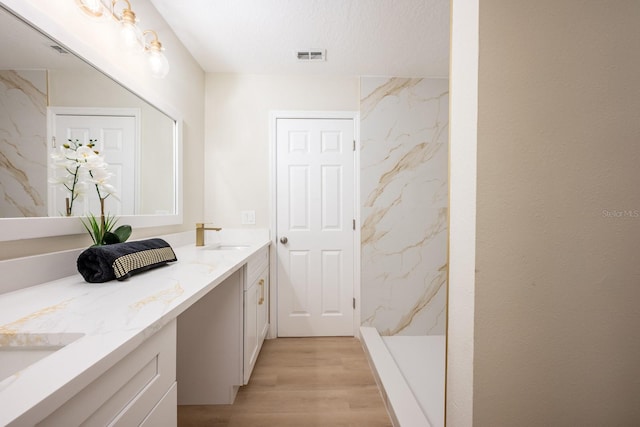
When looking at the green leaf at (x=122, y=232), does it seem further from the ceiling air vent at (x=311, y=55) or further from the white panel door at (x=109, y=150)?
the ceiling air vent at (x=311, y=55)

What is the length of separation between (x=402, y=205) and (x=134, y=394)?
92.7 inches

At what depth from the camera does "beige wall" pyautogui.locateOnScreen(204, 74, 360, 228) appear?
2594 mm

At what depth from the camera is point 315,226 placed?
8.66 ft

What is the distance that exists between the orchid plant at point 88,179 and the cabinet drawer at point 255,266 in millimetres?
697

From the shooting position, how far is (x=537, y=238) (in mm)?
826

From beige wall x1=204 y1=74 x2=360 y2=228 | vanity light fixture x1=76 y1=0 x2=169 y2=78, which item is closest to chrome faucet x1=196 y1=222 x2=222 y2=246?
beige wall x1=204 y1=74 x2=360 y2=228

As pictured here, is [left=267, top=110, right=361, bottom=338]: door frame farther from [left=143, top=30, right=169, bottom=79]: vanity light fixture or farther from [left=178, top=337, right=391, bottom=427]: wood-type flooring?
[left=143, top=30, right=169, bottom=79]: vanity light fixture

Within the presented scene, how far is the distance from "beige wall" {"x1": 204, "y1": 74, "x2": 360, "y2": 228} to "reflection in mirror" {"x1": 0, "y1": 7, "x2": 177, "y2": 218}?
99 cm

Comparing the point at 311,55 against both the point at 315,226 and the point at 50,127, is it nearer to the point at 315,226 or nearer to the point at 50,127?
the point at 315,226

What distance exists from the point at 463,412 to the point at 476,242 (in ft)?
1.75

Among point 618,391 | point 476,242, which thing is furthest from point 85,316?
point 618,391

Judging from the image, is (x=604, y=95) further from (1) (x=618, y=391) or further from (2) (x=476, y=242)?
(1) (x=618, y=391)

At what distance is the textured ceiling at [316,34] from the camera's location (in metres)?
1.74

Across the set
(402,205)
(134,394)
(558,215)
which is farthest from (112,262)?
(402,205)
